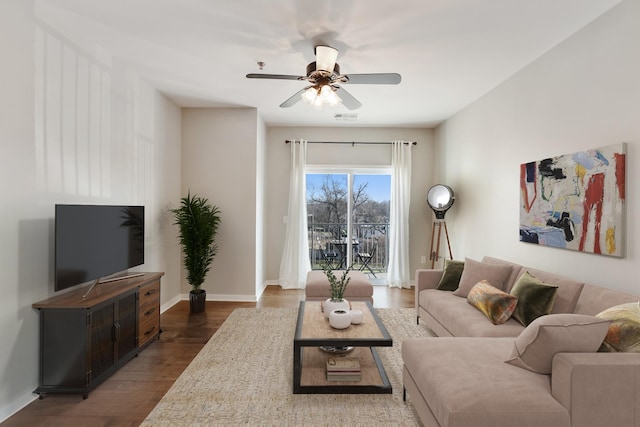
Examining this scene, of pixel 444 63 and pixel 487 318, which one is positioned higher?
pixel 444 63

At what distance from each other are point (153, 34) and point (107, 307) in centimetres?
228

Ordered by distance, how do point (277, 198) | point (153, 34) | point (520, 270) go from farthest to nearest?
point (277, 198) → point (520, 270) → point (153, 34)

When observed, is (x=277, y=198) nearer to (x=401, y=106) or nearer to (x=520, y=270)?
(x=401, y=106)

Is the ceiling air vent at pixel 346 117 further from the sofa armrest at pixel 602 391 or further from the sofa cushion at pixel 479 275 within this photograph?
the sofa armrest at pixel 602 391

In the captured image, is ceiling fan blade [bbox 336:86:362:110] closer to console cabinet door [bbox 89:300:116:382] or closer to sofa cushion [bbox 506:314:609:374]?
sofa cushion [bbox 506:314:609:374]

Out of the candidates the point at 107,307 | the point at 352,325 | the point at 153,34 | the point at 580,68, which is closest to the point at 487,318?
the point at 352,325

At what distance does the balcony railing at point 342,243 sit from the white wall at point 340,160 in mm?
514

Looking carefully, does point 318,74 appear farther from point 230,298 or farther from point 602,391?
point 230,298

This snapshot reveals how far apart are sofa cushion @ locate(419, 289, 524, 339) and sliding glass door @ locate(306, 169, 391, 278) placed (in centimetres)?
234

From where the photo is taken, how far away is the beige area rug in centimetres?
208

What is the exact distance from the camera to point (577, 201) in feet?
8.52

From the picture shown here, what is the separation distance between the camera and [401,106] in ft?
15.1

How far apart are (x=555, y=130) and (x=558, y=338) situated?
2.09 metres

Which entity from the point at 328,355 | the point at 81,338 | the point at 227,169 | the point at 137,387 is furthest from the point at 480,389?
the point at 227,169
